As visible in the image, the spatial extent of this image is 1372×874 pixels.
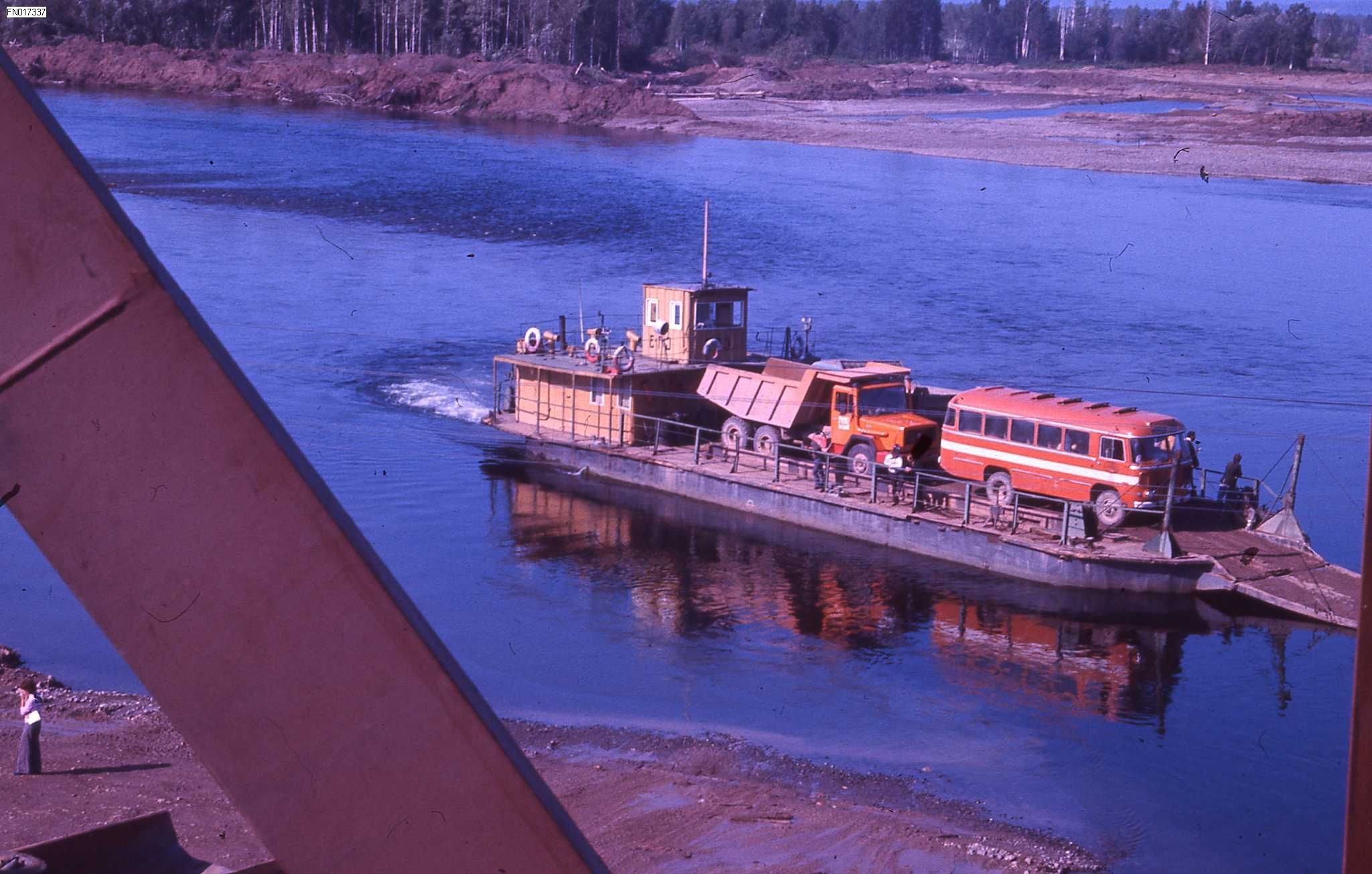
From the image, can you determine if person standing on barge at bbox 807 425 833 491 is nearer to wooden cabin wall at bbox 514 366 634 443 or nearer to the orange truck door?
the orange truck door

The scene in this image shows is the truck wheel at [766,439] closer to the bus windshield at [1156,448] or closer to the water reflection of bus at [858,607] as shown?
the water reflection of bus at [858,607]

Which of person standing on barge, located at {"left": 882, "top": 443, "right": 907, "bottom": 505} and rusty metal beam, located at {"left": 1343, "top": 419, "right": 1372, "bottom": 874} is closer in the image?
rusty metal beam, located at {"left": 1343, "top": 419, "right": 1372, "bottom": 874}

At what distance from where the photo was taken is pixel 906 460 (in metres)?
24.1

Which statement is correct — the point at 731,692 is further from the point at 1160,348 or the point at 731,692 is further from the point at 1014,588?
the point at 1160,348

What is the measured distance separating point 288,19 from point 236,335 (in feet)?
237

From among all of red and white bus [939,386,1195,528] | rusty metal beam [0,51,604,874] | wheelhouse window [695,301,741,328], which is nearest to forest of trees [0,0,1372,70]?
wheelhouse window [695,301,741,328]

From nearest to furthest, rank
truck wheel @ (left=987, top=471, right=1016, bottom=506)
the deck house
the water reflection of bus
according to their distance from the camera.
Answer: the water reflection of bus < truck wheel @ (left=987, top=471, right=1016, bottom=506) < the deck house

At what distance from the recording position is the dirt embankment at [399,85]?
92.3m

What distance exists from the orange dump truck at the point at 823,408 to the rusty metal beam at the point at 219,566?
22464 millimetres

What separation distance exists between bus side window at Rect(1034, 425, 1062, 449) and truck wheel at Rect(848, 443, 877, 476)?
3409 millimetres

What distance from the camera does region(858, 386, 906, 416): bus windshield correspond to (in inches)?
953

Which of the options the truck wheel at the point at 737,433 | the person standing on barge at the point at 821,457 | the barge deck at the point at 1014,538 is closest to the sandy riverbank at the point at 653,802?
the barge deck at the point at 1014,538

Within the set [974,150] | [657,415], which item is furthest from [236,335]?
[974,150]

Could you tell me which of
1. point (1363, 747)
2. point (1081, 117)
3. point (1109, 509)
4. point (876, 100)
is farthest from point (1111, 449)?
point (876, 100)
